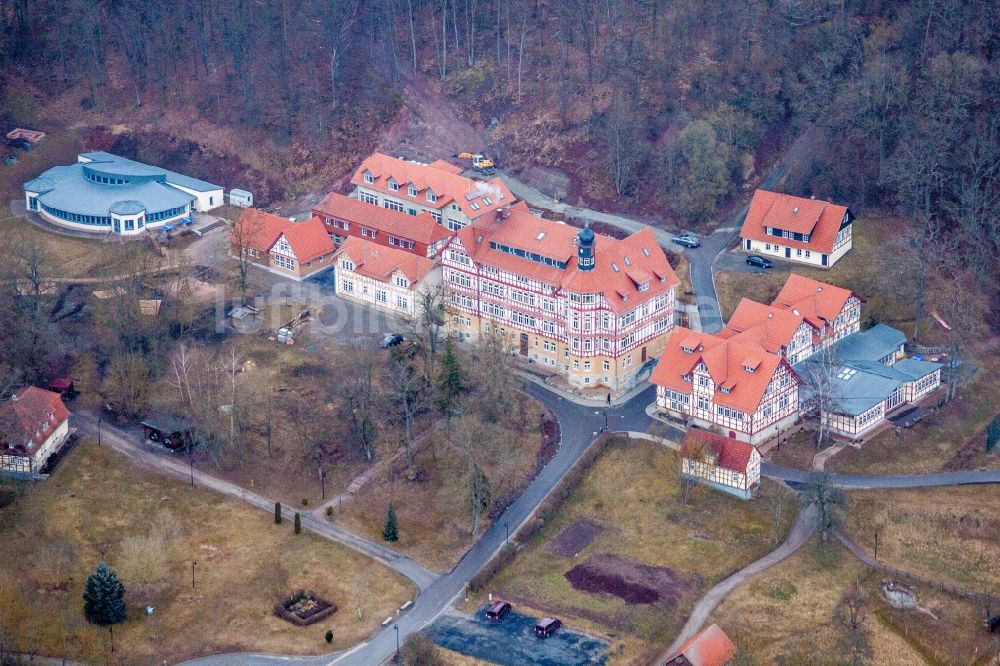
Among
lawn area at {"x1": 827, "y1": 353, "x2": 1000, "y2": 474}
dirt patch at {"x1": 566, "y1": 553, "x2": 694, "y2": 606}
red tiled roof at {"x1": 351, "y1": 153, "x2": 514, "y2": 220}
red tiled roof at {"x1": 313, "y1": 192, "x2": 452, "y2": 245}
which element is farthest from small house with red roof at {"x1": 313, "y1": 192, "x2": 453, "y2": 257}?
lawn area at {"x1": 827, "y1": 353, "x2": 1000, "y2": 474}

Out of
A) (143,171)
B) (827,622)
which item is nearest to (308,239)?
(143,171)

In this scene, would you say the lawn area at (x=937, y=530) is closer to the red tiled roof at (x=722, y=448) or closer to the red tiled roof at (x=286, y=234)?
the red tiled roof at (x=722, y=448)

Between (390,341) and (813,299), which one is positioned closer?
(813,299)

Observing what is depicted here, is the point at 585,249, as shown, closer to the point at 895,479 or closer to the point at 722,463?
the point at 722,463

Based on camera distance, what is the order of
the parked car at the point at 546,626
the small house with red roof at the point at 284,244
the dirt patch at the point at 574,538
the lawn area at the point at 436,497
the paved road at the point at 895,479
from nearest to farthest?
the parked car at the point at 546,626 → the dirt patch at the point at 574,538 → the lawn area at the point at 436,497 → the paved road at the point at 895,479 → the small house with red roof at the point at 284,244

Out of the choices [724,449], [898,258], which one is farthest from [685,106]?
[724,449]

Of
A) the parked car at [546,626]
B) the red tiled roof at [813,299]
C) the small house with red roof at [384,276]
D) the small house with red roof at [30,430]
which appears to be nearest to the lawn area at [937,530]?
the red tiled roof at [813,299]
